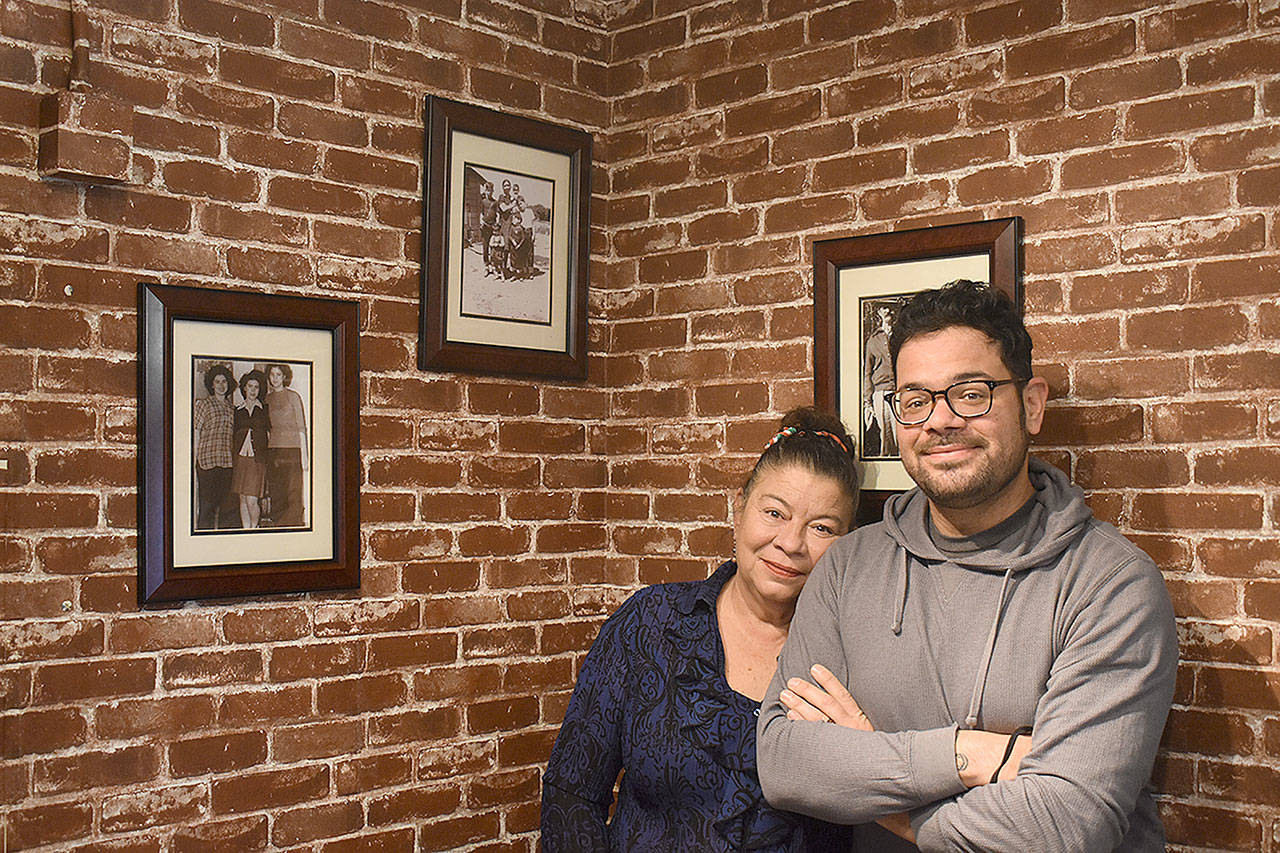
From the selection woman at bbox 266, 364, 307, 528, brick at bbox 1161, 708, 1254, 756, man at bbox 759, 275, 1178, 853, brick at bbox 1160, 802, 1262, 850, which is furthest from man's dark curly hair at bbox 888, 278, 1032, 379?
woman at bbox 266, 364, 307, 528

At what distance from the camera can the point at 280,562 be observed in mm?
2910

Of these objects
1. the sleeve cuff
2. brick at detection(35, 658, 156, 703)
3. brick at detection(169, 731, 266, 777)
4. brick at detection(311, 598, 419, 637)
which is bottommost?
brick at detection(169, 731, 266, 777)

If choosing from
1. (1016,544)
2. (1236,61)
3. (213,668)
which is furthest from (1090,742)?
(213,668)

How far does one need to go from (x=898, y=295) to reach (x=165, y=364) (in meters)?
1.70

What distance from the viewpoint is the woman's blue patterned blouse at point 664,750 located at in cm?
252

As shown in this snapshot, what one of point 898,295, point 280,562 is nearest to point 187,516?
point 280,562

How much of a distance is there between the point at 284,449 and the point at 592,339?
41.6 inches

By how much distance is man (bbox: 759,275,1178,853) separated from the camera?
2.06 metres

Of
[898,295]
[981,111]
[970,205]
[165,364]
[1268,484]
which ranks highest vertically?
[981,111]

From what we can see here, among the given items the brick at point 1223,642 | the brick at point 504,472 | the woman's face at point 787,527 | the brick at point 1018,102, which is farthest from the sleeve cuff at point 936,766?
the brick at point 504,472

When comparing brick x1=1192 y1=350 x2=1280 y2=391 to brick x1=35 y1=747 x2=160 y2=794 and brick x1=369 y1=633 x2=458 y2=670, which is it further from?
brick x1=35 y1=747 x2=160 y2=794

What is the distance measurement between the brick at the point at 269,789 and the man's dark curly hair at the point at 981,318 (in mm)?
1735

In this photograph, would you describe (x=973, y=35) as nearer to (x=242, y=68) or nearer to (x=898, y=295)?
(x=898, y=295)

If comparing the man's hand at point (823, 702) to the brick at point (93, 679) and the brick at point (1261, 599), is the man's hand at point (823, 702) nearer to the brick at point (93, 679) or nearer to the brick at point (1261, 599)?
the brick at point (1261, 599)
